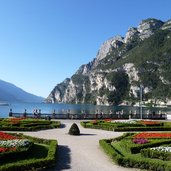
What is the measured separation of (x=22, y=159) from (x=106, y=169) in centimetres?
491

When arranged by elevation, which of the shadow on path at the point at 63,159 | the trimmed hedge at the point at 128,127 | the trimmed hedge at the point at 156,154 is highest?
the trimmed hedge at the point at 128,127

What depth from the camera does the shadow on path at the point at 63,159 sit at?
18.9 metres

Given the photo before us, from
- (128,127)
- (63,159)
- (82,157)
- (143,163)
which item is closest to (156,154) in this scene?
(143,163)

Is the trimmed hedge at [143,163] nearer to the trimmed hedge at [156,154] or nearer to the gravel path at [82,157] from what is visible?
the gravel path at [82,157]

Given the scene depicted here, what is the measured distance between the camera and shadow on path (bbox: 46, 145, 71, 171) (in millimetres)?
18914

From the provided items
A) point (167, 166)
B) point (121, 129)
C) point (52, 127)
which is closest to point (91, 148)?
point (167, 166)

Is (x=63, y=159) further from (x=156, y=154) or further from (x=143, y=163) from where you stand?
(x=156, y=154)

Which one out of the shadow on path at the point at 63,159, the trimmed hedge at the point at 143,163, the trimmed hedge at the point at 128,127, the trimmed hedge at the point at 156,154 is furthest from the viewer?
the trimmed hedge at the point at 128,127

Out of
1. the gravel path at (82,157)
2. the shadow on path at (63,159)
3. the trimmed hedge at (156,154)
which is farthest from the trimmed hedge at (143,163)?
the shadow on path at (63,159)

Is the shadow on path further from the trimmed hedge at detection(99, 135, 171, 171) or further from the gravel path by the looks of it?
the trimmed hedge at detection(99, 135, 171, 171)

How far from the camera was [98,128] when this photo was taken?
1677 inches

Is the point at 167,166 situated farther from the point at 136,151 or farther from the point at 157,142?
the point at 157,142

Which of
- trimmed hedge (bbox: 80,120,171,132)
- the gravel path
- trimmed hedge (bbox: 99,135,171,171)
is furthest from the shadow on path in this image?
trimmed hedge (bbox: 80,120,171,132)

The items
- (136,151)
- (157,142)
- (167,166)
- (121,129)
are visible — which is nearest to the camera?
(167,166)
